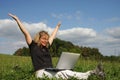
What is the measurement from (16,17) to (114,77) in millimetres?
3939

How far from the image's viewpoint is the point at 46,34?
1056 cm

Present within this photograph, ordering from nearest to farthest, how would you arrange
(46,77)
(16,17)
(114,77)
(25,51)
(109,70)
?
(46,77)
(16,17)
(114,77)
(109,70)
(25,51)

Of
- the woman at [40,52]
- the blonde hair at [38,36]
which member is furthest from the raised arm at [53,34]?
the blonde hair at [38,36]

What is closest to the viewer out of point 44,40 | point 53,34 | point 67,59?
point 67,59

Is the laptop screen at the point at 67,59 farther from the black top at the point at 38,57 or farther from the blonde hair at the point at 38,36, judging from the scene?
the blonde hair at the point at 38,36

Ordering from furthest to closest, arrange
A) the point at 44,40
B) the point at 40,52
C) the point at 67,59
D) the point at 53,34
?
the point at 53,34 → the point at 40,52 → the point at 44,40 → the point at 67,59

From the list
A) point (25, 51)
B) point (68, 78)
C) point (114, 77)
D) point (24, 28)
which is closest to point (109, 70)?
point (114, 77)

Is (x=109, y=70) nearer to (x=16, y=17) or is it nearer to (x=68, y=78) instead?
(x=68, y=78)

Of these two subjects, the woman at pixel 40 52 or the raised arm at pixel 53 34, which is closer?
the woman at pixel 40 52

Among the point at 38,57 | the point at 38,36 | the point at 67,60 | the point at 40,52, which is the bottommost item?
the point at 67,60

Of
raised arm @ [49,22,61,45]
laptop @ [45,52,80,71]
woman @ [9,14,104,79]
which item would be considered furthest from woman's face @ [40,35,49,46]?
raised arm @ [49,22,61,45]

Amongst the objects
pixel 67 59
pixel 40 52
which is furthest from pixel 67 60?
pixel 40 52

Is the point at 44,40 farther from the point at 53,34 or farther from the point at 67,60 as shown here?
the point at 53,34

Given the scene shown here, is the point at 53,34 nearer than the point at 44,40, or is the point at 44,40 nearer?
the point at 44,40
